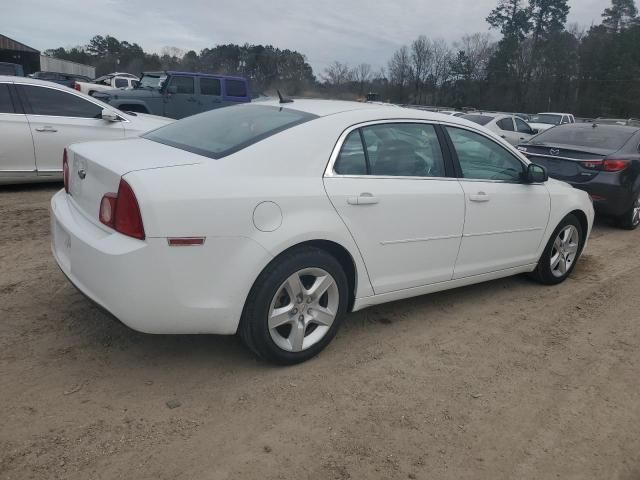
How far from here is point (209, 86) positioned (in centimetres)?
1455

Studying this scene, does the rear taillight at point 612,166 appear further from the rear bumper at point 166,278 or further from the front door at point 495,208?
the rear bumper at point 166,278

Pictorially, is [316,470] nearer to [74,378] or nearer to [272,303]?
[272,303]

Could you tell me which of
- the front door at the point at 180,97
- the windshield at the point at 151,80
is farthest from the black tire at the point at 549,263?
the windshield at the point at 151,80

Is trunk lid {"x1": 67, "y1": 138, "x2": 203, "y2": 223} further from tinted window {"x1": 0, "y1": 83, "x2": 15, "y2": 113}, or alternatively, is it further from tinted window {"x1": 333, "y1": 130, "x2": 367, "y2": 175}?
tinted window {"x1": 0, "y1": 83, "x2": 15, "y2": 113}

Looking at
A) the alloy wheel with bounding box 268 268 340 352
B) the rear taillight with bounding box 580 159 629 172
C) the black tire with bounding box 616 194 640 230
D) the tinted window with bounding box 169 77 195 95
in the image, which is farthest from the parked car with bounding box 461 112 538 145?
the alloy wheel with bounding box 268 268 340 352

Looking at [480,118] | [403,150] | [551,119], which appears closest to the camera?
[403,150]

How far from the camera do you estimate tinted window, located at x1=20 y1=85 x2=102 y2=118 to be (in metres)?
7.30

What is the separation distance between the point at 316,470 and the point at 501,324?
2215 millimetres

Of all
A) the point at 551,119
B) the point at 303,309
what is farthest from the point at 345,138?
the point at 551,119

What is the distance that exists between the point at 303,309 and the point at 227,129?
1.25 m

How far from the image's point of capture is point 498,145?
173 inches

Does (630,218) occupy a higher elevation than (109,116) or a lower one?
lower

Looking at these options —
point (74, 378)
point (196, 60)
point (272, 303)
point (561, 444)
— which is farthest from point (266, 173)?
point (196, 60)

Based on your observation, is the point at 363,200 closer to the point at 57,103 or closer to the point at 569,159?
the point at 569,159
